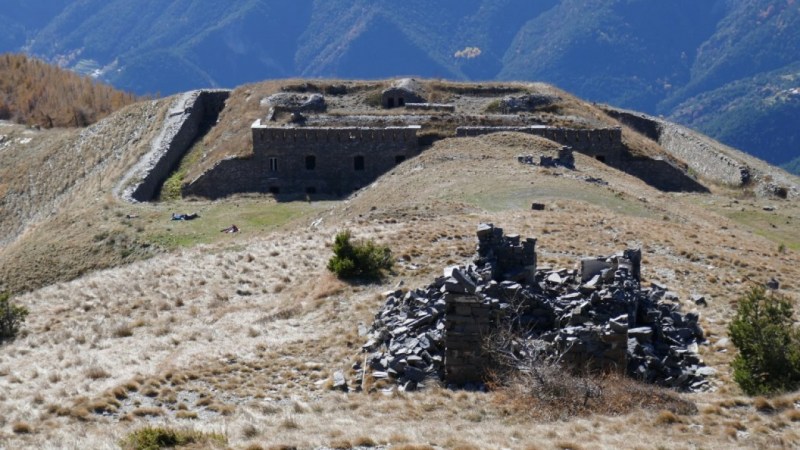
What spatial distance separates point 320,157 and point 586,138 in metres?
15.2

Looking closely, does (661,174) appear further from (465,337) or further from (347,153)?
(465,337)

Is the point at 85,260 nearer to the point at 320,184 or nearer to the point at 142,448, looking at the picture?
the point at 320,184

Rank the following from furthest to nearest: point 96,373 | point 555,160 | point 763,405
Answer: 1. point 555,160
2. point 96,373
3. point 763,405

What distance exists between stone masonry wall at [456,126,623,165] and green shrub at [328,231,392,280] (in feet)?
91.0

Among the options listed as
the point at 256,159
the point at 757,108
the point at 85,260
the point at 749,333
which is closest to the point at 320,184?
the point at 256,159

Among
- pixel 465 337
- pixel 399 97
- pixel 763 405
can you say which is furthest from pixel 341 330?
pixel 399 97

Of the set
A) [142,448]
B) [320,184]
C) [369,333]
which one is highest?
[320,184]

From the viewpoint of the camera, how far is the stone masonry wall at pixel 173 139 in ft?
161

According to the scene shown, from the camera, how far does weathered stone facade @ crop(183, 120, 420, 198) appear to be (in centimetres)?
4903

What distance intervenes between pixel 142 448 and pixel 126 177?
132ft

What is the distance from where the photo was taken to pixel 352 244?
81.8ft

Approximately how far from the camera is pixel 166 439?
1242cm

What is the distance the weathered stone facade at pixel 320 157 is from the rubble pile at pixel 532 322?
3068 centimetres

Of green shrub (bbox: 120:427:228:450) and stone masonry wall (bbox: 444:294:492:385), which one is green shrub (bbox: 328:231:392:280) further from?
green shrub (bbox: 120:427:228:450)
